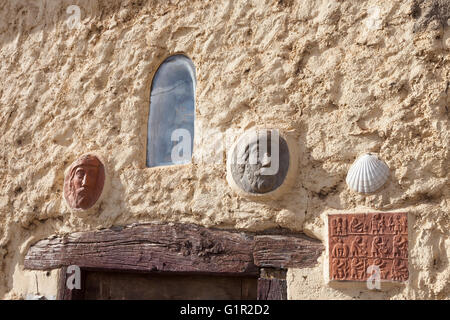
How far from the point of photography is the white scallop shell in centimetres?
237

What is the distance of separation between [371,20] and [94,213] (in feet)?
5.63

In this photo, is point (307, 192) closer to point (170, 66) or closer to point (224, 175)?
point (224, 175)

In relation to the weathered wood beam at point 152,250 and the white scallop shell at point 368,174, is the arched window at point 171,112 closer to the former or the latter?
the weathered wood beam at point 152,250

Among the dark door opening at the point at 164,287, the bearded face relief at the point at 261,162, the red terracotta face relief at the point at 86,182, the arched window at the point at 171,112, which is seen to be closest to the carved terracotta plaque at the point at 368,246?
the bearded face relief at the point at 261,162

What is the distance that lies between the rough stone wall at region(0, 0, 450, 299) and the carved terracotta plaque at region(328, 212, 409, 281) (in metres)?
0.04

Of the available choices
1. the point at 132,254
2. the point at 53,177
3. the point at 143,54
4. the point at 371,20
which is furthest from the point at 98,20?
the point at 371,20

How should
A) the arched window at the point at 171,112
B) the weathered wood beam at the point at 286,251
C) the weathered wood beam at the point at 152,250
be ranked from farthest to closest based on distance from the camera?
the arched window at the point at 171,112 < the weathered wood beam at the point at 152,250 < the weathered wood beam at the point at 286,251

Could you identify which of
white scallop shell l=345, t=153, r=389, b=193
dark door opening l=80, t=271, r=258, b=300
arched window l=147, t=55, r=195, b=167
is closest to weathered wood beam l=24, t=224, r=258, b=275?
dark door opening l=80, t=271, r=258, b=300

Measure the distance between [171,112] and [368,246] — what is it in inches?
52.6

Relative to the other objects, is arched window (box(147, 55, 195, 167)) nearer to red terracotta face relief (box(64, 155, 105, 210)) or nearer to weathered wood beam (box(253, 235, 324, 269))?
red terracotta face relief (box(64, 155, 105, 210))

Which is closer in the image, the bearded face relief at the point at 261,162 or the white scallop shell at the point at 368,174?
the white scallop shell at the point at 368,174

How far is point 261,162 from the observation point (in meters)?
2.63

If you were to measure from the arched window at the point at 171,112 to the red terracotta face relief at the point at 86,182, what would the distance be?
0.95 feet

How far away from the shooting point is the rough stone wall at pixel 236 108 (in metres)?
2.37
